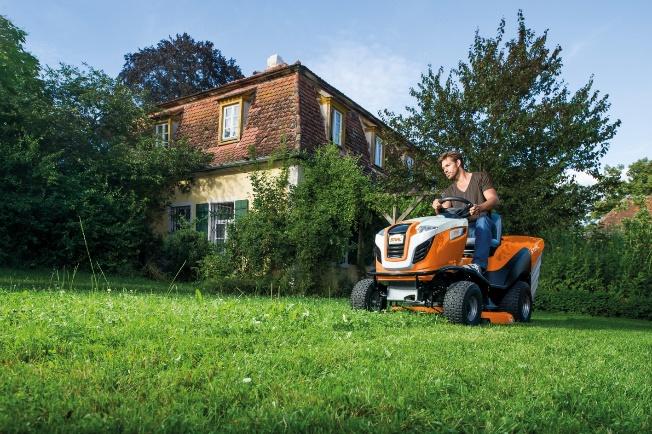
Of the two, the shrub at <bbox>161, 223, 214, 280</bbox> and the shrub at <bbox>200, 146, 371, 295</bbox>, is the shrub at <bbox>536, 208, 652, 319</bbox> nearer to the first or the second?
the shrub at <bbox>200, 146, 371, 295</bbox>

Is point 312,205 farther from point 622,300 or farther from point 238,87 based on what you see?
point 622,300

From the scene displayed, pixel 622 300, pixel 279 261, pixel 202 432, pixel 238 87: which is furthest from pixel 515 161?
pixel 202 432

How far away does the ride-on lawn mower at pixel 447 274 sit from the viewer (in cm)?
604

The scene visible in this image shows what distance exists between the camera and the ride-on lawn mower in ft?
19.8

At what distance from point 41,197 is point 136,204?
8.67ft

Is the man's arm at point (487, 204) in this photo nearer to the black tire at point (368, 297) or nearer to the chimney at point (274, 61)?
the black tire at point (368, 297)

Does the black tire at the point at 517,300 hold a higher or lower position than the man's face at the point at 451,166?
lower

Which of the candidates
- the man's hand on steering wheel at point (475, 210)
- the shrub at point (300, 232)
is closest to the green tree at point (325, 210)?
the shrub at point (300, 232)

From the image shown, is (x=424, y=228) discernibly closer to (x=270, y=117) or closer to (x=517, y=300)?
(x=517, y=300)

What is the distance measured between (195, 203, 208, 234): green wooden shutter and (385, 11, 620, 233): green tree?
7036 millimetres

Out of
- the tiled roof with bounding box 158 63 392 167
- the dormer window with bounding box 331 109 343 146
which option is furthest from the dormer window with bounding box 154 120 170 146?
the dormer window with bounding box 331 109 343 146

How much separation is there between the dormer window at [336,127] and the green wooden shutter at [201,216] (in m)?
4.67

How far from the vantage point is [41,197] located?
584 inches

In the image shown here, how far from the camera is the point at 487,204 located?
6387 mm
